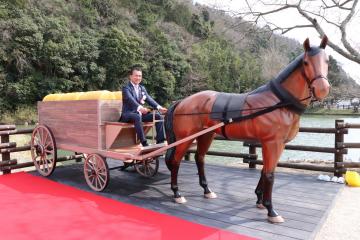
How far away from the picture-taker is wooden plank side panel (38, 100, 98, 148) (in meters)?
4.40

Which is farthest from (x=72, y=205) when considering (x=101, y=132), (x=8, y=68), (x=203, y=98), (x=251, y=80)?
(x=251, y=80)

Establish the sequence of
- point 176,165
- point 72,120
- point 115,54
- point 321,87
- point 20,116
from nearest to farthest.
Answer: point 321,87, point 176,165, point 72,120, point 20,116, point 115,54

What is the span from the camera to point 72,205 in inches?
152

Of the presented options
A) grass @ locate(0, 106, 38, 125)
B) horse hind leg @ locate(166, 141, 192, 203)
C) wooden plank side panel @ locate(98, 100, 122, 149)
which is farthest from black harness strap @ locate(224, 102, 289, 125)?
grass @ locate(0, 106, 38, 125)

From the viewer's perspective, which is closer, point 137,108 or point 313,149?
point 137,108

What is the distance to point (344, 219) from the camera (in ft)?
12.1

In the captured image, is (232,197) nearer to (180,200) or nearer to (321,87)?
(180,200)

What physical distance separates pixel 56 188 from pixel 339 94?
785 cm

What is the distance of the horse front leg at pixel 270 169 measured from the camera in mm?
3320

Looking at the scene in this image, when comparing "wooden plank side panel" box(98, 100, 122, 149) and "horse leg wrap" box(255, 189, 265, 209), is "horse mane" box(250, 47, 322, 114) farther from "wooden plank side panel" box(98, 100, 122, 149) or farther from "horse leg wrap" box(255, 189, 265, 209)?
"wooden plank side panel" box(98, 100, 122, 149)

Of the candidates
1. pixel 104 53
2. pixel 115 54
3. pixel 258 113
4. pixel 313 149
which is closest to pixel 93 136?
pixel 258 113

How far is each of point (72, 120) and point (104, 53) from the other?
992 inches

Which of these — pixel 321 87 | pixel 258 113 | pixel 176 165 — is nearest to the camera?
pixel 321 87

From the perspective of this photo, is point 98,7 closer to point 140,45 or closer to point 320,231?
point 140,45
